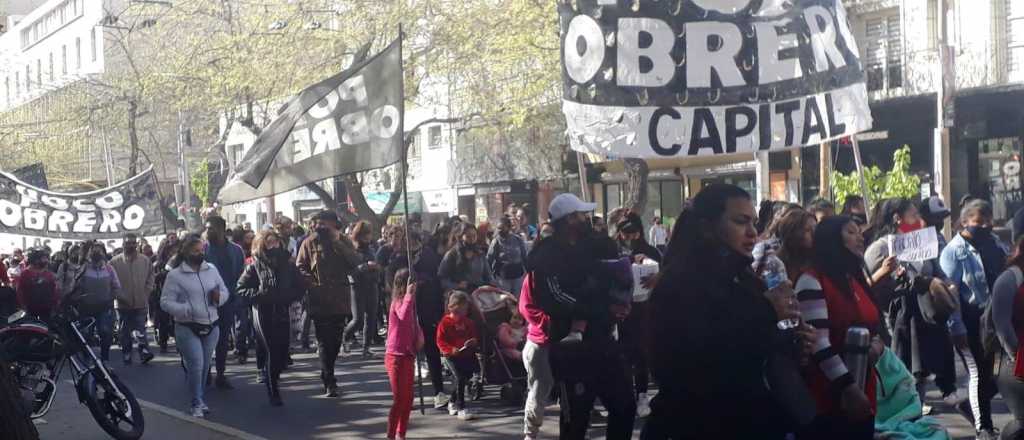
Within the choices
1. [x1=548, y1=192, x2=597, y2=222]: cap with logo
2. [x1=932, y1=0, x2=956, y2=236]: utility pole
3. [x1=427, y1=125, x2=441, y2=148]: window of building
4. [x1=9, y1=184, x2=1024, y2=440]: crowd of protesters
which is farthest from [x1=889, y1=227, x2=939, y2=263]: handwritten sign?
[x1=427, y1=125, x2=441, y2=148]: window of building

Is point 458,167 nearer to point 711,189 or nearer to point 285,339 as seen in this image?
point 285,339

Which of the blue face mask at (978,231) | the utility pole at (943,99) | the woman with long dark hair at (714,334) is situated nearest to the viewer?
the woman with long dark hair at (714,334)

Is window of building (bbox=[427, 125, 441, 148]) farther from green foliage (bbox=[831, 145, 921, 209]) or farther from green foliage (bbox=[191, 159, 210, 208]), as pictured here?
green foliage (bbox=[831, 145, 921, 209])

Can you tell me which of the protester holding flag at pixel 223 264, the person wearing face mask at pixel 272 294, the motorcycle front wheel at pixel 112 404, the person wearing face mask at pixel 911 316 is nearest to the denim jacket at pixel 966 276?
the person wearing face mask at pixel 911 316

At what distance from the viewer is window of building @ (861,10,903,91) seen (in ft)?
90.4

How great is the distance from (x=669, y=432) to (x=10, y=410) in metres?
2.68

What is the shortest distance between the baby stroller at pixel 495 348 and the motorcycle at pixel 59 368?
298 centimetres

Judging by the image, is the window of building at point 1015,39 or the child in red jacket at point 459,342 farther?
the window of building at point 1015,39

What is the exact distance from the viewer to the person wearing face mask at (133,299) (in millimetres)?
16859

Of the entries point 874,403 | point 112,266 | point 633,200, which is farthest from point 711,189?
point 633,200

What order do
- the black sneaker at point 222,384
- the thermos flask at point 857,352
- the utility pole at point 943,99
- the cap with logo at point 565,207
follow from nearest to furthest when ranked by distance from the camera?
the thermos flask at point 857,352 → the cap with logo at point 565,207 → the black sneaker at point 222,384 → the utility pole at point 943,99

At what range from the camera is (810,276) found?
5359 millimetres

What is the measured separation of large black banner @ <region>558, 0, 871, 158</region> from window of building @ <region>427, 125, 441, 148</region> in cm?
3080

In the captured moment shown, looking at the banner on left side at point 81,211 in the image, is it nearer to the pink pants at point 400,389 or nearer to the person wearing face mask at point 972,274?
the pink pants at point 400,389
